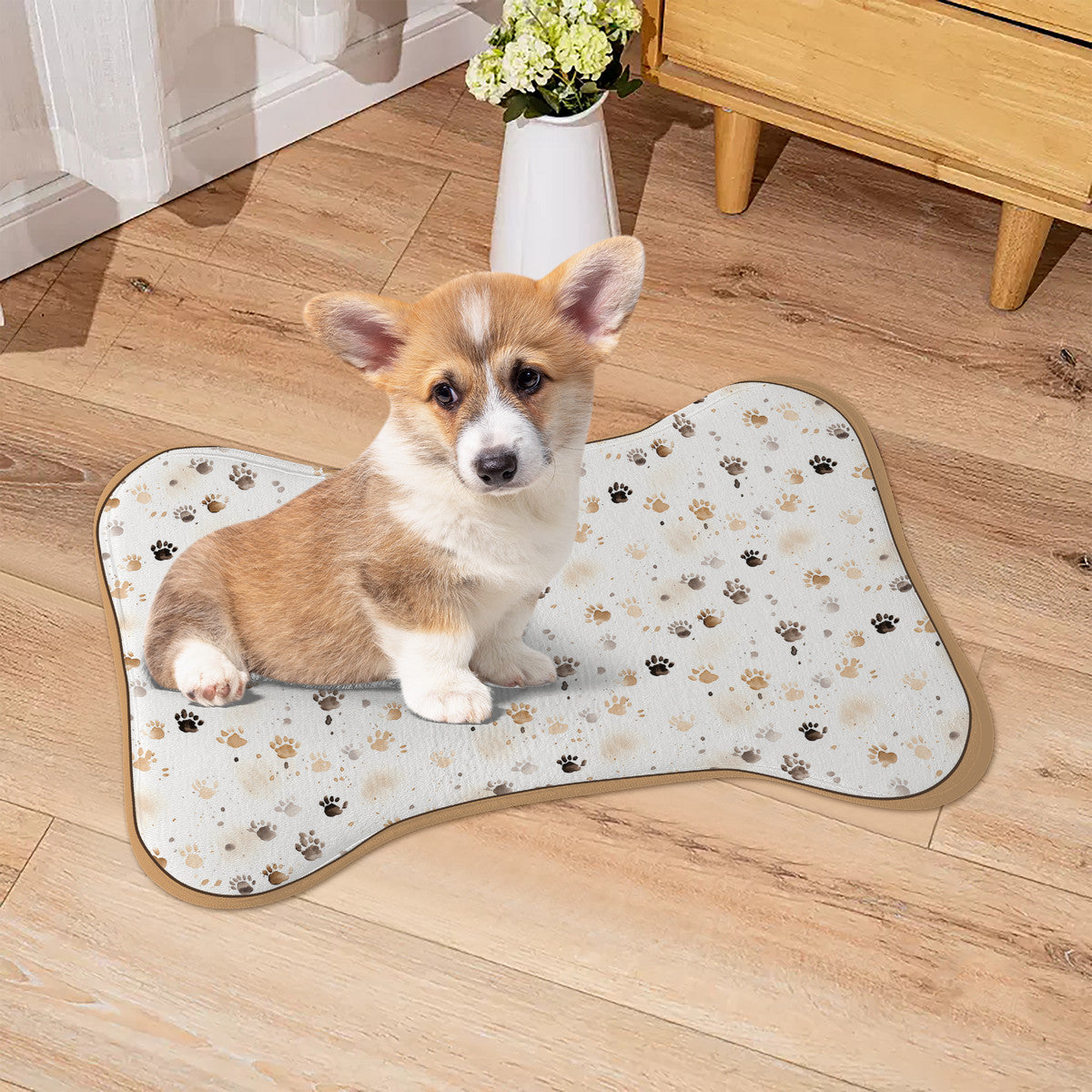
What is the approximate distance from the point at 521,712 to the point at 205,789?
1.14 feet

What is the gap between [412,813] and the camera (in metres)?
1.47

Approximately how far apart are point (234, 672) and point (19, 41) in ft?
2.83

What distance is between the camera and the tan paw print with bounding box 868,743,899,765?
4.99ft

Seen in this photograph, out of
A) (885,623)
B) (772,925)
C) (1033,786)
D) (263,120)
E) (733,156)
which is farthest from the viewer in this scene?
(263,120)

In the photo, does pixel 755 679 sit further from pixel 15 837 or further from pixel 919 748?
pixel 15 837

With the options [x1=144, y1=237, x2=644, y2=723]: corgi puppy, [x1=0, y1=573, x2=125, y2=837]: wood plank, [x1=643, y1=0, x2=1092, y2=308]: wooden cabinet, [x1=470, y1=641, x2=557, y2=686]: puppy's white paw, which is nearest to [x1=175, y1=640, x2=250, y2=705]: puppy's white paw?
[x1=144, y1=237, x2=644, y2=723]: corgi puppy

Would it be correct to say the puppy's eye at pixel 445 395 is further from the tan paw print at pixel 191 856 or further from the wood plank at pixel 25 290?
the wood plank at pixel 25 290

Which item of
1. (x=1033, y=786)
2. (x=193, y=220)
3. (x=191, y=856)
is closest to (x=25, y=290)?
(x=193, y=220)

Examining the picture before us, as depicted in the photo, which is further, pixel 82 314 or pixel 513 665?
pixel 82 314

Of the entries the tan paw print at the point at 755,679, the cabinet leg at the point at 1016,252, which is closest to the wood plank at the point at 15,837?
the tan paw print at the point at 755,679

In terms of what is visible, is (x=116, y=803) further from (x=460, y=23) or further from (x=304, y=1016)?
(x=460, y=23)

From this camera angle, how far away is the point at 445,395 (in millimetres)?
1228

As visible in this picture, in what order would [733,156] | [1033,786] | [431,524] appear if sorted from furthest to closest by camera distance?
[733,156] → [1033,786] → [431,524]

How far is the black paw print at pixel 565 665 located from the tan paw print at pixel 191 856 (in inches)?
17.0
